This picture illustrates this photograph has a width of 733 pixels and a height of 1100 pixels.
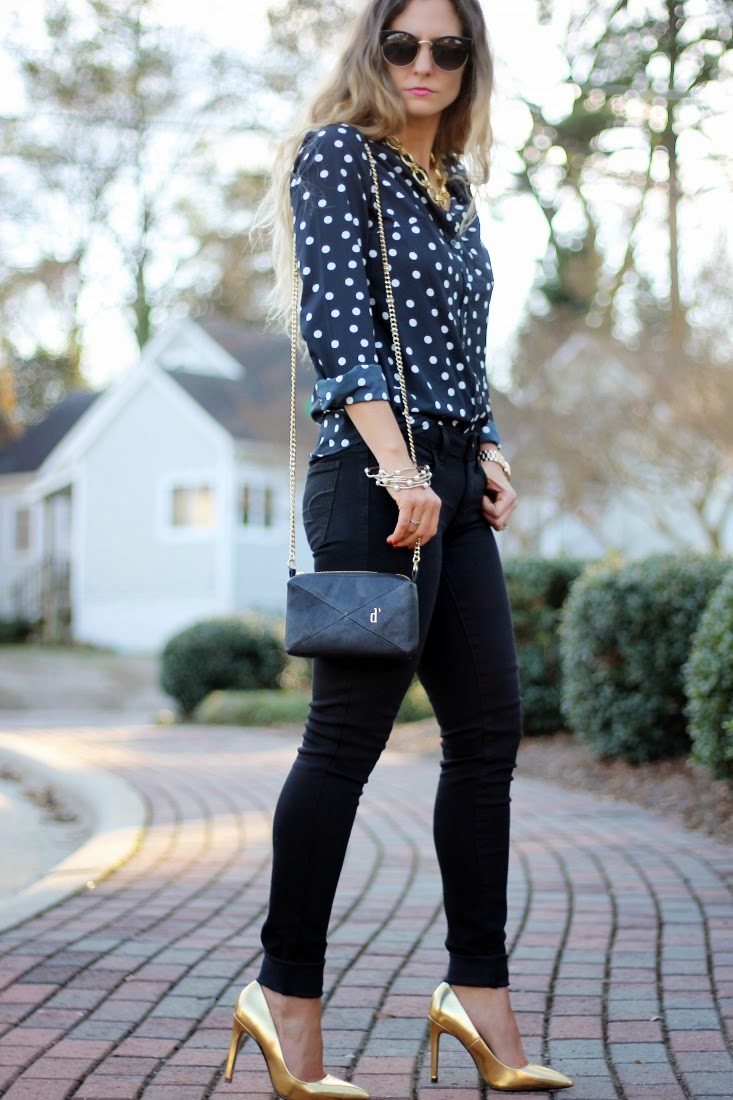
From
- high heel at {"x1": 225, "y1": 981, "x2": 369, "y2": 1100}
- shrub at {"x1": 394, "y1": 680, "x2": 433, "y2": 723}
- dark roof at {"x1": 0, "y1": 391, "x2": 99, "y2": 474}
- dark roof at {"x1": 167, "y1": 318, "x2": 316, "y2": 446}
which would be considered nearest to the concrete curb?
high heel at {"x1": 225, "y1": 981, "x2": 369, "y2": 1100}

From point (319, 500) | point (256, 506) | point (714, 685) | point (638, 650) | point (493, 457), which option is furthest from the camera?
point (256, 506)

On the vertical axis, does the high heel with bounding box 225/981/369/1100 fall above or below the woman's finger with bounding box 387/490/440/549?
below

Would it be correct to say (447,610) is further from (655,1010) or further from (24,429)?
(24,429)

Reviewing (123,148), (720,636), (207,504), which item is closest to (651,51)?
(207,504)

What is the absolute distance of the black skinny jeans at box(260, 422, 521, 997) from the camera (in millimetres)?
2246

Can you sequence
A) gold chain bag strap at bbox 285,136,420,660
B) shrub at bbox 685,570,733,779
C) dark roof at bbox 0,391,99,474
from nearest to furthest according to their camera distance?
gold chain bag strap at bbox 285,136,420,660 → shrub at bbox 685,570,733,779 → dark roof at bbox 0,391,99,474

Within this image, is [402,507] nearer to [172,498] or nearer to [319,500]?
[319,500]

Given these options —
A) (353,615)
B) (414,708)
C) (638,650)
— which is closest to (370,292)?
(353,615)

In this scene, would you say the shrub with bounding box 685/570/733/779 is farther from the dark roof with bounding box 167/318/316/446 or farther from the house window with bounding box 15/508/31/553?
the house window with bounding box 15/508/31/553

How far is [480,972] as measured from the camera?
2.38 meters

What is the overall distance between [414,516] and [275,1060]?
92 cm

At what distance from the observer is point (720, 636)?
5.35 meters

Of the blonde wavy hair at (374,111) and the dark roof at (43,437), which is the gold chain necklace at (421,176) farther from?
the dark roof at (43,437)

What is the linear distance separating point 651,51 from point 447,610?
15.5 meters
